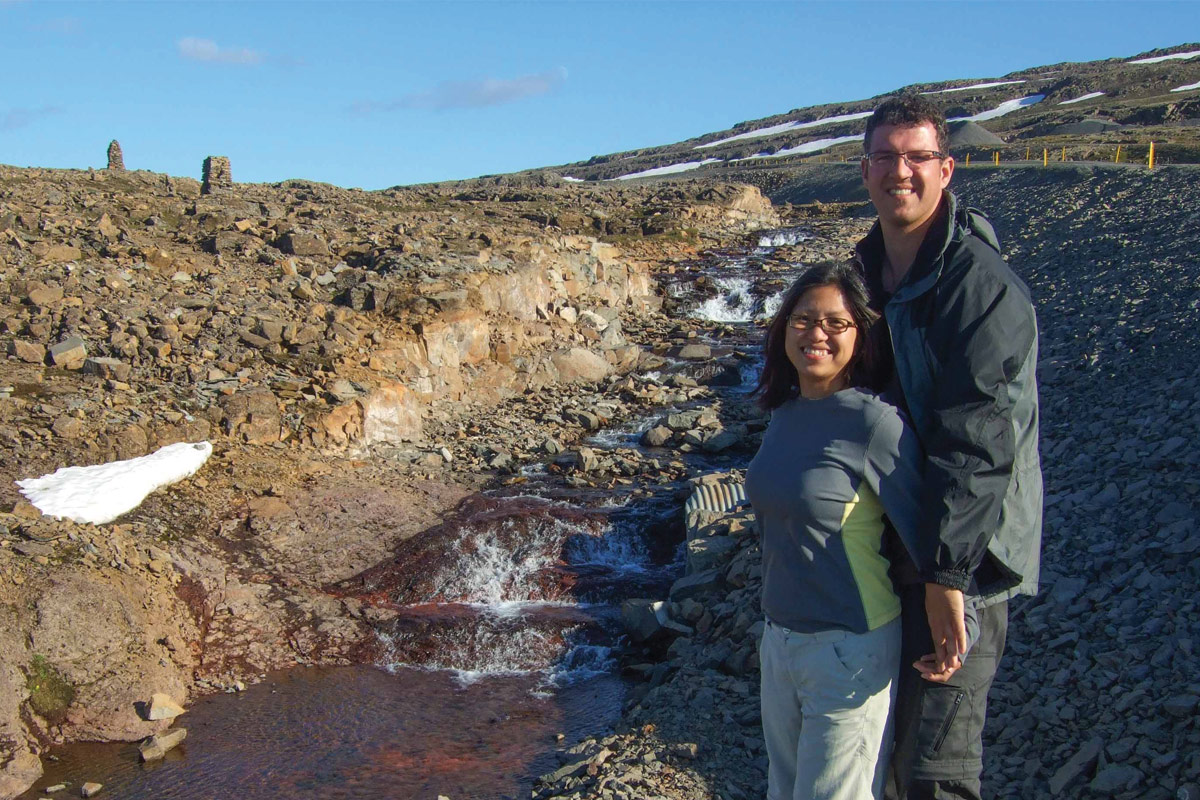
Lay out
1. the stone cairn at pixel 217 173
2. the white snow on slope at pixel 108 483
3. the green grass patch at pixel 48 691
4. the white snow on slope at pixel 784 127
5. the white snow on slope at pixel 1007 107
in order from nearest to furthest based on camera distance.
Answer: the green grass patch at pixel 48 691 < the white snow on slope at pixel 108 483 < the stone cairn at pixel 217 173 < the white snow on slope at pixel 1007 107 < the white snow on slope at pixel 784 127

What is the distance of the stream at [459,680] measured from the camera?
7.95 metres

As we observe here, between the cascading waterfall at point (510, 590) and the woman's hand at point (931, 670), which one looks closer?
the woman's hand at point (931, 670)

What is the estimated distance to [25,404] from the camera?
12.1 meters

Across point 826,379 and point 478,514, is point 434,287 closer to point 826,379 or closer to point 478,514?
point 478,514

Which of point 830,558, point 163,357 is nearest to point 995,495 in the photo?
point 830,558

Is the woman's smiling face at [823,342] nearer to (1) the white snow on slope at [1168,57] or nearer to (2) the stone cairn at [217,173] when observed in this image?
(2) the stone cairn at [217,173]

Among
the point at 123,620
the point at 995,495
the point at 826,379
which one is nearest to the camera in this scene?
the point at 995,495

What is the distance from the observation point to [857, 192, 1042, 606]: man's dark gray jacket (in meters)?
2.62

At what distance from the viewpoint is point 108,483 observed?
11070mm

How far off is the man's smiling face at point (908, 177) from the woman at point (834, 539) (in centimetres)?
24

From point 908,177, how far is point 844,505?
101cm

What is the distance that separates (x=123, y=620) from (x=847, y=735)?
8.25 m

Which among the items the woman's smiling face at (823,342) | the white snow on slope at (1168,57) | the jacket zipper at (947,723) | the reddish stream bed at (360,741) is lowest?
the reddish stream bed at (360,741)

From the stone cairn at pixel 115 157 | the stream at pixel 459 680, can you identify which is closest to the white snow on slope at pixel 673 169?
the stone cairn at pixel 115 157
